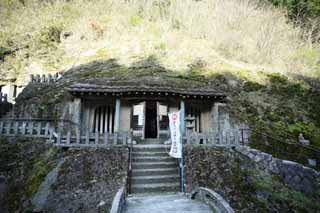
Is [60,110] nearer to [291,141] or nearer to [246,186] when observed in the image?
[246,186]

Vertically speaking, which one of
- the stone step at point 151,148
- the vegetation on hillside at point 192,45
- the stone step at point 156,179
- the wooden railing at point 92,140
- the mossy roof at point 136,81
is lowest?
the stone step at point 156,179

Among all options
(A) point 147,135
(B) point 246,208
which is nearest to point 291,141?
(B) point 246,208

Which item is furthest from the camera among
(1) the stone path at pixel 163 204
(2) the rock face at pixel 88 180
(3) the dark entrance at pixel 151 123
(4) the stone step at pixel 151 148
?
(3) the dark entrance at pixel 151 123

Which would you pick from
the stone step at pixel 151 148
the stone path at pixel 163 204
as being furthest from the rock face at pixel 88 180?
the stone step at pixel 151 148

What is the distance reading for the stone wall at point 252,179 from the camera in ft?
23.3

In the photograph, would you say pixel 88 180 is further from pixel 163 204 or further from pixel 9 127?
pixel 9 127

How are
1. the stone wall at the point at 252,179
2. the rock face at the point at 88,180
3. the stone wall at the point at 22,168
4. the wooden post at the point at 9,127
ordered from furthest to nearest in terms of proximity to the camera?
the wooden post at the point at 9,127
the stone wall at the point at 22,168
the stone wall at the point at 252,179
the rock face at the point at 88,180

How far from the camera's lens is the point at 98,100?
1299cm

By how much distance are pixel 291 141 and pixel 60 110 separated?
43.8 ft

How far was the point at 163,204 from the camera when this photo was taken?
6.26 metres

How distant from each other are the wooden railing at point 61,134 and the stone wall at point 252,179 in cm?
343

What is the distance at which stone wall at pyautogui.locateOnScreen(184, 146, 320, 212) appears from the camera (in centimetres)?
711

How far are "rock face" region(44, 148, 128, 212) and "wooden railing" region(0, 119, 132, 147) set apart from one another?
58 cm

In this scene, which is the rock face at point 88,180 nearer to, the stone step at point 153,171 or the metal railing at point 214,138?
the stone step at point 153,171
